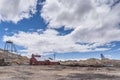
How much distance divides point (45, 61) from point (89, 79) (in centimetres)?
4355

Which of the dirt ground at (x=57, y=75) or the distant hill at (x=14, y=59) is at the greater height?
the distant hill at (x=14, y=59)

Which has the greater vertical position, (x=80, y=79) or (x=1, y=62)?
(x=1, y=62)

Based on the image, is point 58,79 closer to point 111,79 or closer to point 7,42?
point 111,79

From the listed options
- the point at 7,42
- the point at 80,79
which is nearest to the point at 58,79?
the point at 80,79

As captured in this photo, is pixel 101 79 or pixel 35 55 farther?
pixel 35 55

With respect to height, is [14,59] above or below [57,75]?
above

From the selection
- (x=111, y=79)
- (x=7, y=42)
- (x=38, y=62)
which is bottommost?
(x=111, y=79)

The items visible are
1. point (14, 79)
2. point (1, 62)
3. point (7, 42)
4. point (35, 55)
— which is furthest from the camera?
point (7, 42)

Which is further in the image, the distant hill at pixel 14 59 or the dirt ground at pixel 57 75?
the distant hill at pixel 14 59

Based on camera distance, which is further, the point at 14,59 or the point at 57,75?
the point at 14,59

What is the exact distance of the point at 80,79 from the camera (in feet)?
87.9

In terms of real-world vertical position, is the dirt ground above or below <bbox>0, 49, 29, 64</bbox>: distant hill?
below

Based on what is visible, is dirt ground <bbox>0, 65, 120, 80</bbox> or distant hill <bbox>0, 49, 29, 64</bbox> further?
distant hill <bbox>0, 49, 29, 64</bbox>

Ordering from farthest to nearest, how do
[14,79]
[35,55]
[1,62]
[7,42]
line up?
[7,42], [35,55], [1,62], [14,79]
